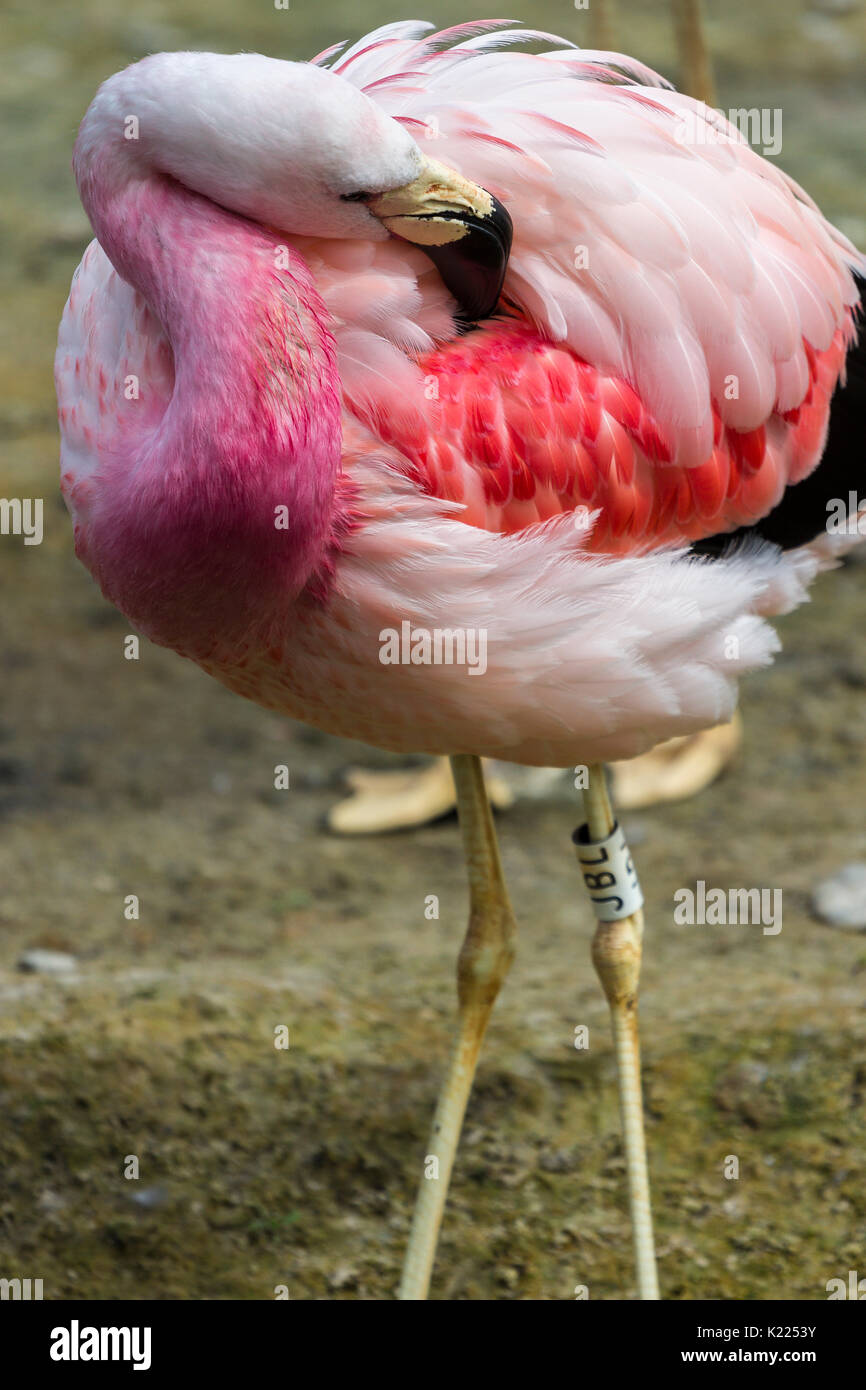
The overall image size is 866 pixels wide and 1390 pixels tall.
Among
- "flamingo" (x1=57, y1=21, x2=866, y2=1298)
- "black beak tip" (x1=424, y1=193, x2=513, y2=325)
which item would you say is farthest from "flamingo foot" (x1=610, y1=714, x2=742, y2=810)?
"black beak tip" (x1=424, y1=193, x2=513, y2=325)

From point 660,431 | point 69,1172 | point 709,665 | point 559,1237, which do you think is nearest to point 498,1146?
point 559,1237

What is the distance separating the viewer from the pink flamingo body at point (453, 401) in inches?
73.5

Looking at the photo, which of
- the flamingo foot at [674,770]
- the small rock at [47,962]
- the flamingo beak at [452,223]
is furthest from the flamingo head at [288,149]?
the flamingo foot at [674,770]

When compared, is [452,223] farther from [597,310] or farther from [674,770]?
[674,770]

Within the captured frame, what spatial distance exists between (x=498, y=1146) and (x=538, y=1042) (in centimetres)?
24

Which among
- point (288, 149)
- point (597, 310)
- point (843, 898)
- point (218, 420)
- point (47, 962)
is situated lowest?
point (47, 962)

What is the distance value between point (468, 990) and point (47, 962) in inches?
43.6

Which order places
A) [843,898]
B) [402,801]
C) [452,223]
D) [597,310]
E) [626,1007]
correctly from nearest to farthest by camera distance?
[452,223] < [597,310] < [626,1007] < [843,898] < [402,801]

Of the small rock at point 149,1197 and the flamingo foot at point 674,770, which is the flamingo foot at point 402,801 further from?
the small rock at point 149,1197

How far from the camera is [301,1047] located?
3.07 meters

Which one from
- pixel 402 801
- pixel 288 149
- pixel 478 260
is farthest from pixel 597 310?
pixel 402 801

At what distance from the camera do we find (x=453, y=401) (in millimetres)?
2109

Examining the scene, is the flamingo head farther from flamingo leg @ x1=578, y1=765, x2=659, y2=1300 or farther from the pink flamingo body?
flamingo leg @ x1=578, y1=765, x2=659, y2=1300
